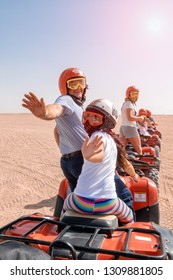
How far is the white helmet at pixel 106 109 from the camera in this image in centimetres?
292

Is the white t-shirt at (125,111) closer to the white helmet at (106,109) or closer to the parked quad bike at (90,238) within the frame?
the white helmet at (106,109)

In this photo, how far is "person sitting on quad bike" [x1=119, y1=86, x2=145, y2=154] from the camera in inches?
271

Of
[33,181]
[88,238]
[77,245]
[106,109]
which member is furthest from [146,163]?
[33,181]

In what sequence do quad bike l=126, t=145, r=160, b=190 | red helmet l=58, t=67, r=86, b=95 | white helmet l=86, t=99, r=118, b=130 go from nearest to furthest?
white helmet l=86, t=99, r=118, b=130, red helmet l=58, t=67, r=86, b=95, quad bike l=126, t=145, r=160, b=190

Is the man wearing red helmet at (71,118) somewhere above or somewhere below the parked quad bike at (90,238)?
above

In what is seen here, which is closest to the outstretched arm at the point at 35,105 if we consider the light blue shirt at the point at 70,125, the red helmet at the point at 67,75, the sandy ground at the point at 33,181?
the light blue shirt at the point at 70,125

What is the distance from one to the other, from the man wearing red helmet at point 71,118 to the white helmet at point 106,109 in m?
0.37

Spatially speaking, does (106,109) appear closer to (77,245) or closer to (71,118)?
(71,118)

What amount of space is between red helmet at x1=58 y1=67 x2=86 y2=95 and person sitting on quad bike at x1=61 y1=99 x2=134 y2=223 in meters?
0.93

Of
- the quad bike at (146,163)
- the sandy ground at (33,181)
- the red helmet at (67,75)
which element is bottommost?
the sandy ground at (33,181)

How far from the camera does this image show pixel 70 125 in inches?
136

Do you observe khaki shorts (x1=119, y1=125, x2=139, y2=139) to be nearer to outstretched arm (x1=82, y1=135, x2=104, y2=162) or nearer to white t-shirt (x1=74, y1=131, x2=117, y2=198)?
white t-shirt (x1=74, y1=131, x2=117, y2=198)

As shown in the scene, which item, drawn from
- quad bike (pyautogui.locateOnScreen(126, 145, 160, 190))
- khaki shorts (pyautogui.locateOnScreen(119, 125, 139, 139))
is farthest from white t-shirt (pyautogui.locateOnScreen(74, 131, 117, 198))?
khaki shorts (pyautogui.locateOnScreen(119, 125, 139, 139))

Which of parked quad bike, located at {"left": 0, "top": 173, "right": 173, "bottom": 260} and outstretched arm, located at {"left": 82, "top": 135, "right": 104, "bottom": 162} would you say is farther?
outstretched arm, located at {"left": 82, "top": 135, "right": 104, "bottom": 162}
